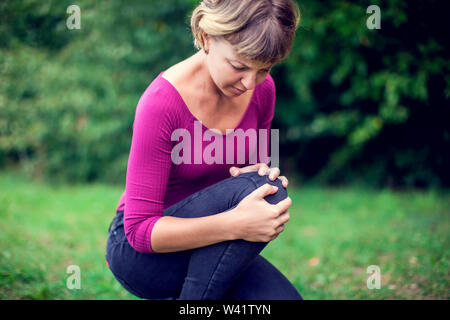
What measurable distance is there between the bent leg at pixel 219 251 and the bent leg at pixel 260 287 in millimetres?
128

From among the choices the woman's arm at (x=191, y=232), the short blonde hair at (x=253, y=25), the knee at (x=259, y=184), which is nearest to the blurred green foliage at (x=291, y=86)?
the short blonde hair at (x=253, y=25)

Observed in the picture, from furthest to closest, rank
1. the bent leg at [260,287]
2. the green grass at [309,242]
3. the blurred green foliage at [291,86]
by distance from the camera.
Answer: the blurred green foliage at [291,86], the green grass at [309,242], the bent leg at [260,287]

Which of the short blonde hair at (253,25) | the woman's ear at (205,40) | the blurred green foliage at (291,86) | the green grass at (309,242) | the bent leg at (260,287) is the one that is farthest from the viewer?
the blurred green foliage at (291,86)

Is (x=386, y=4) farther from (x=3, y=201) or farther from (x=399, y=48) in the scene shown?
(x=3, y=201)

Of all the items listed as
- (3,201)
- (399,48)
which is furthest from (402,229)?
(3,201)

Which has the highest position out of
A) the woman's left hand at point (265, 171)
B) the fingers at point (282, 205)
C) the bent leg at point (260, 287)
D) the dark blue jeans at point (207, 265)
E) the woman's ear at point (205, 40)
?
the woman's ear at point (205, 40)

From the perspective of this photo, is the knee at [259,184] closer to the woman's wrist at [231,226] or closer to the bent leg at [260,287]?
the woman's wrist at [231,226]

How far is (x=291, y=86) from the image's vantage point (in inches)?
209

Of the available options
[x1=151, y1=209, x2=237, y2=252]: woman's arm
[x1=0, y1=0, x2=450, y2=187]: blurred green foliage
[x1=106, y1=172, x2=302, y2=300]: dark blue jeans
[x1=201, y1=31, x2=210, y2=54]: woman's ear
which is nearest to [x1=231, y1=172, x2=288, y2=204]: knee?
[x1=106, y1=172, x2=302, y2=300]: dark blue jeans

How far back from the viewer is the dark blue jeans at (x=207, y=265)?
150 centimetres

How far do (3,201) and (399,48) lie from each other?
13.7 ft

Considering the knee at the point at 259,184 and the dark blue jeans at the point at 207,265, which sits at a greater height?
the knee at the point at 259,184

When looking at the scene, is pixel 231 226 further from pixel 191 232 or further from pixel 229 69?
pixel 229 69

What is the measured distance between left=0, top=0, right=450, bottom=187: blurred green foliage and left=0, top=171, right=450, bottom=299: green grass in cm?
43
